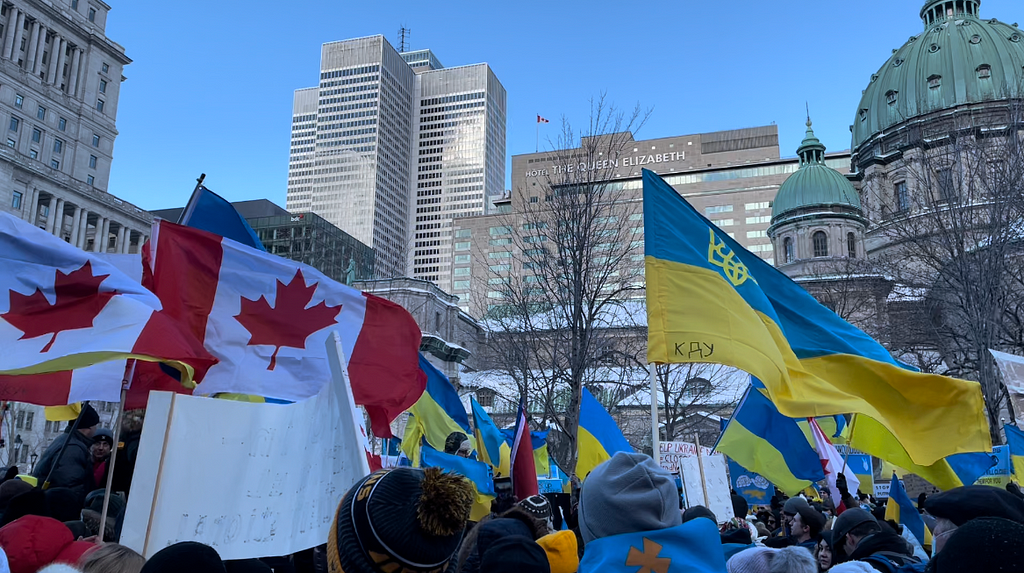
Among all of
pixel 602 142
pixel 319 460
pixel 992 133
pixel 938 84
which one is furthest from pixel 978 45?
pixel 319 460

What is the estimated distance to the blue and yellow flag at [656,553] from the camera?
2.93 meters

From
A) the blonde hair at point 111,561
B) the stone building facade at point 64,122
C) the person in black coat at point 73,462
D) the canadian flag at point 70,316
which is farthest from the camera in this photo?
the stone building facade at point 64,122

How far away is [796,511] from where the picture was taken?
6.49 metres

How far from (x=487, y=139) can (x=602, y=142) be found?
16688 cm

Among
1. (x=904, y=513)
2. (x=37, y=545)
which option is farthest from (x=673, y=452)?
(x=37, y=545)

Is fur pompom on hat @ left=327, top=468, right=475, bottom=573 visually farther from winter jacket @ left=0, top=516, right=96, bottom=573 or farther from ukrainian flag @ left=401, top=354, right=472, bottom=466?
ukrainian flag @ left=401, top=354, right=472, bottom=466

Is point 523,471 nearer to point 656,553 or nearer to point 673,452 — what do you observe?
point 673,452

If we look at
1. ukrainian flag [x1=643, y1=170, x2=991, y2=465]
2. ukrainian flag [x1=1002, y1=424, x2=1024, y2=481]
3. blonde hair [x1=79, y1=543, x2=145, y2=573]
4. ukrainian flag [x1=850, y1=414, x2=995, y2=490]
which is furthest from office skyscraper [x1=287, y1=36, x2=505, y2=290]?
blonde hair [x1=79, y1=543, x2=145, y2=573]

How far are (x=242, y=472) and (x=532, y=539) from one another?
162cm

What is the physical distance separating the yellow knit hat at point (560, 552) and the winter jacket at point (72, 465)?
4425 mm

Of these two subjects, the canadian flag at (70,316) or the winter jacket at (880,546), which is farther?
the canadian flag at (70,316)

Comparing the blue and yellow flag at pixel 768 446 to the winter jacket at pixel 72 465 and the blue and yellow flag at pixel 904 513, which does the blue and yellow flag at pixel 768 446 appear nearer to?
the blue and yellow flag at pixel 904 513

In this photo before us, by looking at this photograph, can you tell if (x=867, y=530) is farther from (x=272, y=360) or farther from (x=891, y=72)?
(x=891, y=72)

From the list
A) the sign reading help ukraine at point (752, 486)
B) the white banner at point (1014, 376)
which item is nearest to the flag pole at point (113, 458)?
the white banner at point (1014, 376)
